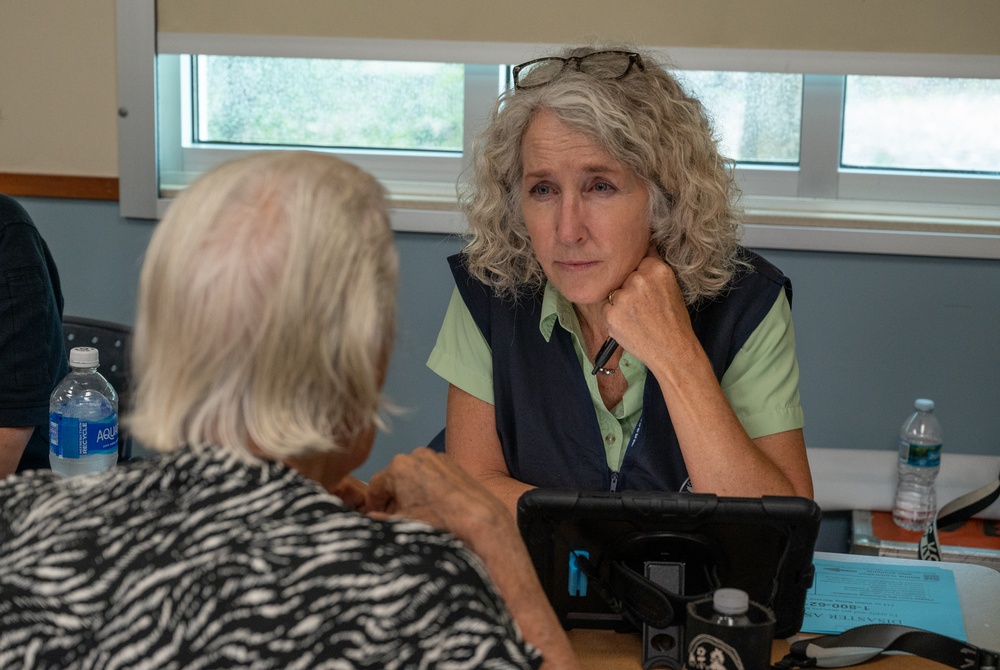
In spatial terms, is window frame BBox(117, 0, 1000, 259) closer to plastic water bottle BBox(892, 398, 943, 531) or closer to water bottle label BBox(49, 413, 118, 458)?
plastic water bottle BBox(892, 398, 943, 531)

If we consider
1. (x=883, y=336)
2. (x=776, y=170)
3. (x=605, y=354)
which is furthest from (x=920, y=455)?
(x=605, y=354)

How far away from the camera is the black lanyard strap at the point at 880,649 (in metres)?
1.22

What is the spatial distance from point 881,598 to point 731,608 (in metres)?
0.40

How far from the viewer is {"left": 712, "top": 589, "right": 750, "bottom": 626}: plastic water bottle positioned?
1.13 m

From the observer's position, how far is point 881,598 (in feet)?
4.67

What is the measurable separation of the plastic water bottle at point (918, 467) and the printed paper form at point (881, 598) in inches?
33.5

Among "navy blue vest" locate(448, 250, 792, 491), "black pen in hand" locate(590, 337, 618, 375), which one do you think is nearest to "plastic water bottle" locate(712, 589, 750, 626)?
"navy blue vest" locate(448, 250, 792, 491)

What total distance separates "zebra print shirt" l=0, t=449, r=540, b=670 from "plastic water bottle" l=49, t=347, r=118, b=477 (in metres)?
0.86

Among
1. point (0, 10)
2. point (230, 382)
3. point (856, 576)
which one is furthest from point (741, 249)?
point (0, 10)

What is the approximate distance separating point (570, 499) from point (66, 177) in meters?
2.22

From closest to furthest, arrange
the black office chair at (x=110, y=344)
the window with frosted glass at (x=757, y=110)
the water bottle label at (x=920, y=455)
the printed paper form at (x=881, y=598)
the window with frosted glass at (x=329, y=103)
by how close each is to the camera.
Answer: the printed paper form at (x=881, y=598) → the black office chair at (x=110, y=344) → the water bottle label at (x=920, y=455) → the window with frosted glass at (x=757, y=110) → the window with frosted glass at (x=329, y=103)

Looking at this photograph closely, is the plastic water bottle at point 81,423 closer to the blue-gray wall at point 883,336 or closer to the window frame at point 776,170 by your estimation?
the blue-gray wall at point 883,336

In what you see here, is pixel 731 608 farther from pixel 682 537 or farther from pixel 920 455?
pixel 920 455

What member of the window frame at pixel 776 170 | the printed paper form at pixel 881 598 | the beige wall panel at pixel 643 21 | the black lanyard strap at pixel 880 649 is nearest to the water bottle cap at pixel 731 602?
the black lanyard strap at pixel 880 649
